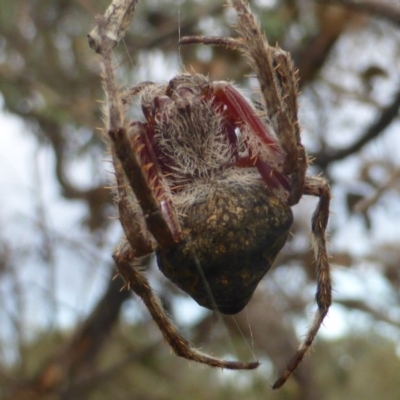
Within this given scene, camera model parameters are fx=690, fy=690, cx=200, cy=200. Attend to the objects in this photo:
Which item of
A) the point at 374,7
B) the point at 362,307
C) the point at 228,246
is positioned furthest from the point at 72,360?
the point at 228,246

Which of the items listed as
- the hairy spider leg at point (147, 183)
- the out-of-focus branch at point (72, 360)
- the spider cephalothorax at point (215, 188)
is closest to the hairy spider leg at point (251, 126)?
the spider cephalothorax at point (215, 188)

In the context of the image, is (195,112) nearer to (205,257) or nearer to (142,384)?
(205,257)

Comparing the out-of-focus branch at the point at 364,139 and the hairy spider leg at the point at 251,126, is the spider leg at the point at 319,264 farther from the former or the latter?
the out-of-focus branch at the point at 364,139

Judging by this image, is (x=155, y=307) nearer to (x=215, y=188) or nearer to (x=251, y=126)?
(x=215, y=188)

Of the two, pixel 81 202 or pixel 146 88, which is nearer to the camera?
pixel 146 88

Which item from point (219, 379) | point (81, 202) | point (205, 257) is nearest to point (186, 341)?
point (205, 257)

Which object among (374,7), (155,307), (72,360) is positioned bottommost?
(72,360)
